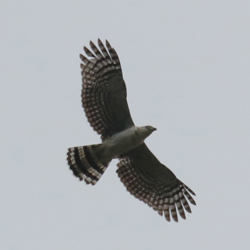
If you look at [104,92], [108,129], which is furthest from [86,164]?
[104,92]

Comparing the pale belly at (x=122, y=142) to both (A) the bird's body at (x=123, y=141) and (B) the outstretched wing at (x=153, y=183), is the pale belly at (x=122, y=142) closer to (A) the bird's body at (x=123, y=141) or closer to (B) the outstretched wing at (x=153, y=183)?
(A) the bird's body at (x=123, y=141)

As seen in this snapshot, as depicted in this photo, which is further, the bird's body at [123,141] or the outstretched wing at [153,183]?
the outstretched wing at [153,183]

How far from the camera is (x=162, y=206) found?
19.8 meters

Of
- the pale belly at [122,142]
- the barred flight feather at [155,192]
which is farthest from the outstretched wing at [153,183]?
the pale belly at [122,142]

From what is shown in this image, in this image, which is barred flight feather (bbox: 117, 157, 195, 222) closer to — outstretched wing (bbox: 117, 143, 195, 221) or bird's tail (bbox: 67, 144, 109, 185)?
outstretched wing (bbox: 117, 143, 195, 221)

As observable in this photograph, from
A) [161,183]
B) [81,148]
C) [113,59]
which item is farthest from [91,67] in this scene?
[161,183]

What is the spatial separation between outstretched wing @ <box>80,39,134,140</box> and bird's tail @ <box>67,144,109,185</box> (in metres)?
0.53

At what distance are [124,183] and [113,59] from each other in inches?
125

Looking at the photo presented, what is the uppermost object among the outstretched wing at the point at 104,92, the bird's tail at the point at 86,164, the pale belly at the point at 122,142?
the outstretched wing at the point at 104,92

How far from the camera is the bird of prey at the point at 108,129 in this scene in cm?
1856

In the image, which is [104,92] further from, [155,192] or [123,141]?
[155,192]

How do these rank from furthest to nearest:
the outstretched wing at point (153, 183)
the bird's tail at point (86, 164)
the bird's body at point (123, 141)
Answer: the outstretched wing at point (153, 183)
the bird's tail at point (86, 164)
the bird's body at point (123, 141)

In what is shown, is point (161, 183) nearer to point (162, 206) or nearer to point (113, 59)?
point (162, 206)

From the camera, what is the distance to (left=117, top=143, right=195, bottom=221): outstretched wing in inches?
765
